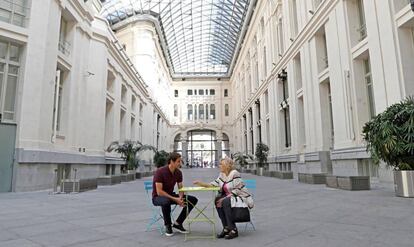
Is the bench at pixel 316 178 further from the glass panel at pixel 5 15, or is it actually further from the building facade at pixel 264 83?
the glass panel at pixel 5 15

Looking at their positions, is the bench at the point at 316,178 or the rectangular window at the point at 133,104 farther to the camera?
the rectangular window at the point at 133,104

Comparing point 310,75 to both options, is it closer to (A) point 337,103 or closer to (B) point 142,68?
(A) point 337,103

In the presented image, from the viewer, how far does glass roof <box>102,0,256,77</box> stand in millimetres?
33375

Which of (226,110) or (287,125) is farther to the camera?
(226,110)

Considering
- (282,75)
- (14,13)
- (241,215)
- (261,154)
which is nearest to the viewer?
(241,215)

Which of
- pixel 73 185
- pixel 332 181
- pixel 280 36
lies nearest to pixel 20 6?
pixel 73 185

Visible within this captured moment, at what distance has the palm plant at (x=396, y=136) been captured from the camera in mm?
7625

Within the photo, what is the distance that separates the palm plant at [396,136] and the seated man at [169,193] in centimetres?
573

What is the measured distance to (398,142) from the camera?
7652mm

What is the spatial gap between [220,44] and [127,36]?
20.4m

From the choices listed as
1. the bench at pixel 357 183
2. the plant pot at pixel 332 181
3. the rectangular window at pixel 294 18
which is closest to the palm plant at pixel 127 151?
the plant pot at pixel 332 181

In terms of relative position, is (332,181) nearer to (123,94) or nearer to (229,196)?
(229,196)

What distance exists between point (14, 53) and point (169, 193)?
11311 mm

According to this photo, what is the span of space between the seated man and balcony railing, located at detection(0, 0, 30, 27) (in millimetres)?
11362
